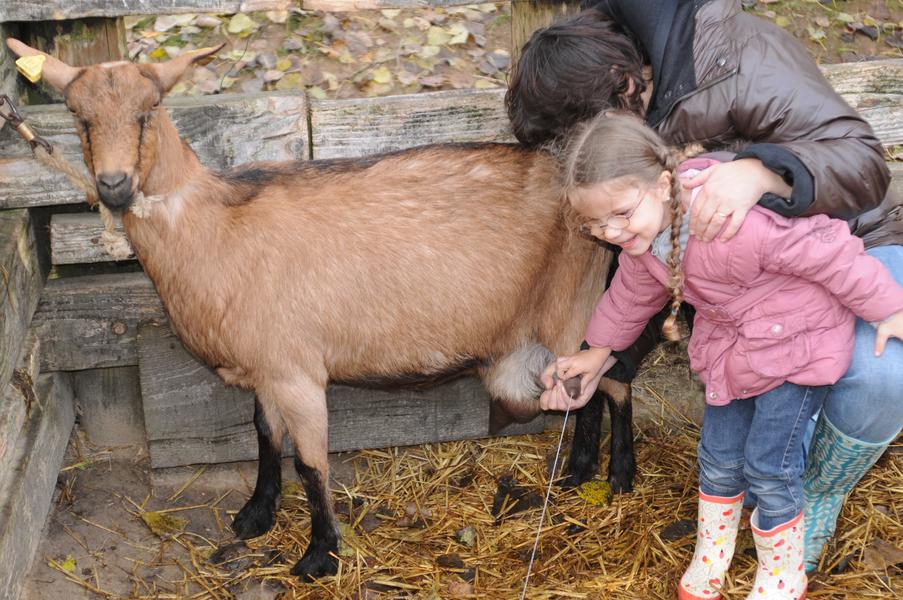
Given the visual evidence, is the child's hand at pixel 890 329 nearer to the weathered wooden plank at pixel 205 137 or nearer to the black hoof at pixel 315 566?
the black hoof at pixel 315 566

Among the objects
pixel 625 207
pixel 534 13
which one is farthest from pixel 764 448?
pixel 534 13

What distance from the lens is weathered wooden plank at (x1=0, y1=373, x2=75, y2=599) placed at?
3.34 meters

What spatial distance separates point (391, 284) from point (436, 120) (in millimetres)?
728

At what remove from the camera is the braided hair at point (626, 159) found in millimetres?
2842

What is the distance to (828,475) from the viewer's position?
3.43m

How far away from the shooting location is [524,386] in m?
3.96

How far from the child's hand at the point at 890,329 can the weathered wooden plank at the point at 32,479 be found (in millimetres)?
2762

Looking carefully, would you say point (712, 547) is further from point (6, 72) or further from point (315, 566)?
point (6, 72)

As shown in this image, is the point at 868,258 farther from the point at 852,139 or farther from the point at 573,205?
the point at 573,205

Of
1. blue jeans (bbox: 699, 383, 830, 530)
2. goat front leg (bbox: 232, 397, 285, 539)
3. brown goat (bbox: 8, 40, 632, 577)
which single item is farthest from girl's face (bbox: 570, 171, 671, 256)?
goat front leg (bbox: 232, 397, 285, 539)

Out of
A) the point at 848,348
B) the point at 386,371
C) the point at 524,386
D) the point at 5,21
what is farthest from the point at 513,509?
the point at 5,21

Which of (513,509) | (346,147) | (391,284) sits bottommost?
(513,509)

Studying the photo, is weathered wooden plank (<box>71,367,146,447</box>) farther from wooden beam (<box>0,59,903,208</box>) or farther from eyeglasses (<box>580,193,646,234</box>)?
eyeglasses (<box>580,193,646,234</box>)

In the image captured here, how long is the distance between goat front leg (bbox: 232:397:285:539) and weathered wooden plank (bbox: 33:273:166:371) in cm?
59
